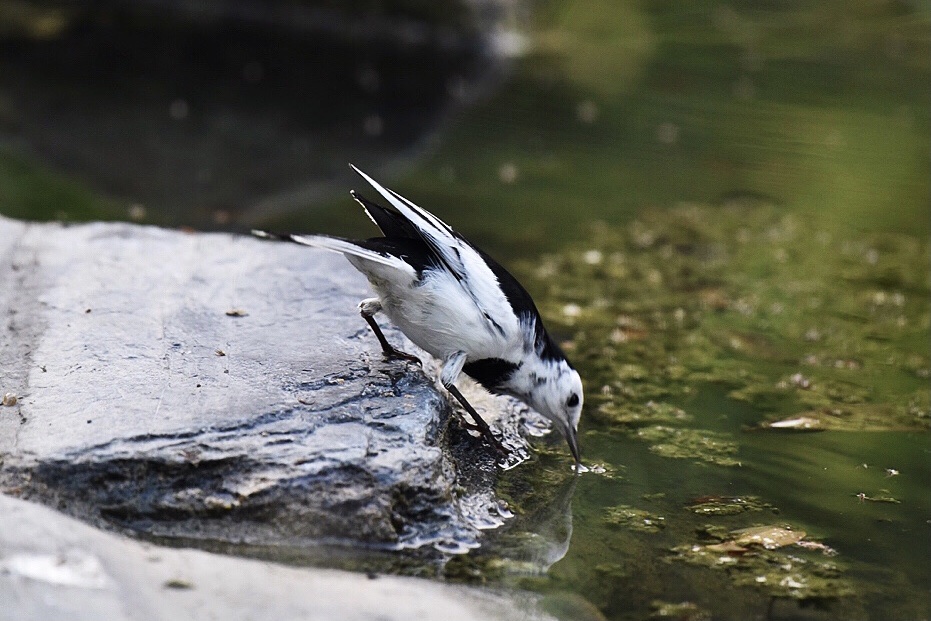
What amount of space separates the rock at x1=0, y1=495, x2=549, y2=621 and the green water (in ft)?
1.14

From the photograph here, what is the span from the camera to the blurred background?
769 centimetres

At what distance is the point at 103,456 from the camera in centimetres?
346

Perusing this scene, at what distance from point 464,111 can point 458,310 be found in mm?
6459

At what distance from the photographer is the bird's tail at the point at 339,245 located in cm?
374

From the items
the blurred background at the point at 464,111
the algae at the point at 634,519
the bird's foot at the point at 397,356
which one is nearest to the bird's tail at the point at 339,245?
the bird's foot at the point at 397,356

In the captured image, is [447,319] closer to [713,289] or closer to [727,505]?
[727,505]

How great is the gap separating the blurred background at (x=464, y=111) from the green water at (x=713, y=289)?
0.17ft

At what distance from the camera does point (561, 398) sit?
4.34 metres

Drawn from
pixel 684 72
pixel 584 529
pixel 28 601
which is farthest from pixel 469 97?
pixel 28 601

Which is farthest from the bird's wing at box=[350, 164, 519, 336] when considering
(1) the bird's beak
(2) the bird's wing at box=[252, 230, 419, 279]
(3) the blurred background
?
(3) the blurred background

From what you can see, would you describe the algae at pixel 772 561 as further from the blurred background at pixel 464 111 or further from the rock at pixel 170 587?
the blurred background at pixel 464 111

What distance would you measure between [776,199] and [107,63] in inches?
250

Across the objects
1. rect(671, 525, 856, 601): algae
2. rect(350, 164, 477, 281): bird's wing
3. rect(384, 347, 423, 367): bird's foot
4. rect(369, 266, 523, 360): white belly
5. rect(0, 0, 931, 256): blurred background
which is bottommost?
rect(671, 525, 856, 601): algae

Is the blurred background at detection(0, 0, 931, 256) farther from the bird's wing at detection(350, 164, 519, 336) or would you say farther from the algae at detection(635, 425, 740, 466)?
the bird's wing at detection(350, 164, 519, 336)
